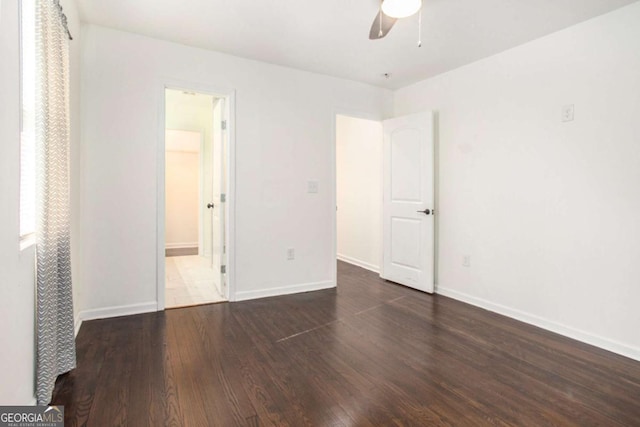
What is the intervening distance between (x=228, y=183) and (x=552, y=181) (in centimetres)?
293

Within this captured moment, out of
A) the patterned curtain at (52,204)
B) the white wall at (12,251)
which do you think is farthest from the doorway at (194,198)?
the white wall at (12,251)

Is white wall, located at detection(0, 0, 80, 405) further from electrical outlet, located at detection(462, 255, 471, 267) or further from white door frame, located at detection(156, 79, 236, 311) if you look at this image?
electrical outlet, located at detection(462, 255, 471, 267)

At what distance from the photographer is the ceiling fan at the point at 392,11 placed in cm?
187

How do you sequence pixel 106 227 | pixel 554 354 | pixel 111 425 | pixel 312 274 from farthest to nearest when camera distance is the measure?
pixel 312 274
pixel 106 227
pixel 554 354
pixel 111 425

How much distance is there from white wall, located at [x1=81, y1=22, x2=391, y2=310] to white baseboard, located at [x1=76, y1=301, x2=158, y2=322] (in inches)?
1.5

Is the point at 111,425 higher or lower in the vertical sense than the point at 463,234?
lower

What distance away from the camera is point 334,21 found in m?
2.62

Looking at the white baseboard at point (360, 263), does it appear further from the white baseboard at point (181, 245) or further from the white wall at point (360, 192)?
the white baseboard at point (181, 245)

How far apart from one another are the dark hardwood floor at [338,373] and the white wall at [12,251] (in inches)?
16.6

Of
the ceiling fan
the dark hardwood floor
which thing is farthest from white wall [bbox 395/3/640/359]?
the ceiling fan

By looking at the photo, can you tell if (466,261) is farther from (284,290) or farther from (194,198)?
(194,198)

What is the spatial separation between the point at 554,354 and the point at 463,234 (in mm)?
1420

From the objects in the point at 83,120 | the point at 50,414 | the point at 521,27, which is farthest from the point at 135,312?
the point at 521,27

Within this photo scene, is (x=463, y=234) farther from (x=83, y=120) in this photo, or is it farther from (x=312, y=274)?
(x=83, y=120)
